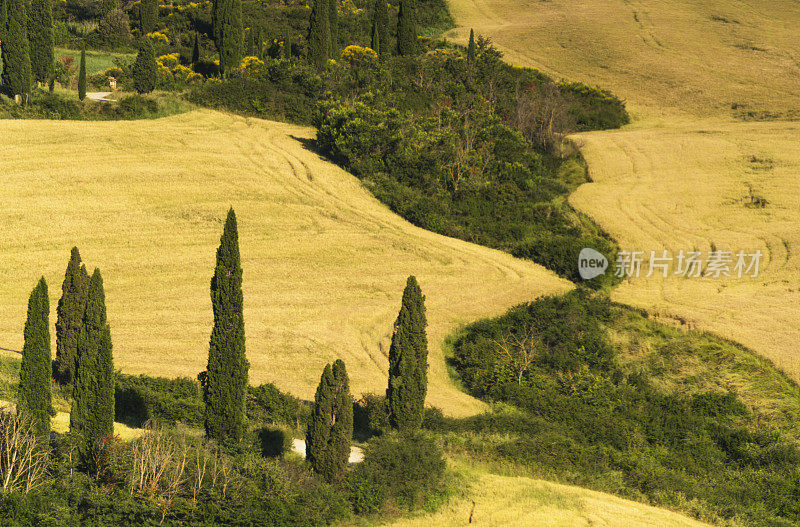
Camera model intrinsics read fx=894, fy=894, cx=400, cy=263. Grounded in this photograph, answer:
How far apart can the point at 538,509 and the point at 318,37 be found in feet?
209

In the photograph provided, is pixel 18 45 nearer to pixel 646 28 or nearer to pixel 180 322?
pixel 180 322

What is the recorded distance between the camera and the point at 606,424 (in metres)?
36.8

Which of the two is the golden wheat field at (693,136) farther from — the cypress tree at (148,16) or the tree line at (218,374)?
the cypress tree at (148,16)

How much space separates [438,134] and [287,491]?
45166 mm

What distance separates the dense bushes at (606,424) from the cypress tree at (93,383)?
12173 millimetres

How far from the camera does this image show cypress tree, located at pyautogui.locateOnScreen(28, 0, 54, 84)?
244ft

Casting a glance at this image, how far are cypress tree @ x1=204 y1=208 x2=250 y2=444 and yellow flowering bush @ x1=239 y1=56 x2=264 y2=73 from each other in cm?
5400

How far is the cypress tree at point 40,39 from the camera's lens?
244 feet

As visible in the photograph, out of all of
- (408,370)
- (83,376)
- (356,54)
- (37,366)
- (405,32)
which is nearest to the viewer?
(83,376)

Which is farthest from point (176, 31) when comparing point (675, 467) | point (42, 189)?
point (675, 467)

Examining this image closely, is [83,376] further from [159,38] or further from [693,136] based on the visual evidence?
[159,38]

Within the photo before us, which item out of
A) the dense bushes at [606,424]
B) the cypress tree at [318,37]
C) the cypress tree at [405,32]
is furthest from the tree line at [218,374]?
the cypress tree at [405,32]

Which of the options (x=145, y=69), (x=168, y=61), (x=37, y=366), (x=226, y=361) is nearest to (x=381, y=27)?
(x=168, y=61)

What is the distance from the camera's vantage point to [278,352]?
41.9 meters
